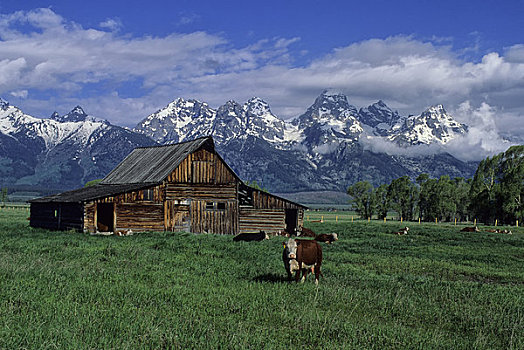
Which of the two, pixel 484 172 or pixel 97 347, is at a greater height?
pixel 484 172

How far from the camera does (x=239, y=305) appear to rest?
1293 cm

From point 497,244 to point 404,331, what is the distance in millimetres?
31560

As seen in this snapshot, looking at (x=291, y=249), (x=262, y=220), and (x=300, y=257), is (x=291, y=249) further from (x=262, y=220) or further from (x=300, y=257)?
(x=262, y=220)

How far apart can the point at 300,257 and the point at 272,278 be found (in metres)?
1.47

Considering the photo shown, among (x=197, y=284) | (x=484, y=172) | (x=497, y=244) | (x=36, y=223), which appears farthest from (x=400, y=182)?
(x=197, y=284)

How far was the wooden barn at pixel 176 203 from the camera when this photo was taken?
1656 inches

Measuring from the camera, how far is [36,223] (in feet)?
159

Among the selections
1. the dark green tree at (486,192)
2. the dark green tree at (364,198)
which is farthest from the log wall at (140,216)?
the dark green tree at (364,198)

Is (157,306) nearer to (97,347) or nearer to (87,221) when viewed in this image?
(97,347)

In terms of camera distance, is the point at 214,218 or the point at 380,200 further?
the point at 380,200

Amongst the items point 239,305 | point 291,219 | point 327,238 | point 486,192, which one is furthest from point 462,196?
point 239,305

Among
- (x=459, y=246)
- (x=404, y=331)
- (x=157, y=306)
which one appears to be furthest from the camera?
(x=459, y=246)

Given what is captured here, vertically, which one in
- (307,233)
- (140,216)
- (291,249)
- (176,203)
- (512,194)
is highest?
(512,194)

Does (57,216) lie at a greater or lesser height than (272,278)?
greater
